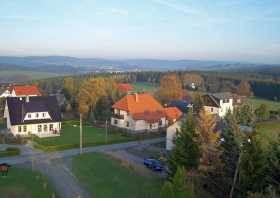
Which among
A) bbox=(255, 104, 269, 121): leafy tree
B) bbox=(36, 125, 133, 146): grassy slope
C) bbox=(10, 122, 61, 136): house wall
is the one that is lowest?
bbox=(36, 125, 133, 146): grassy slope

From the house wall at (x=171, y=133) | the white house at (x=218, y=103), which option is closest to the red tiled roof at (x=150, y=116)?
the house wall at (x=171, y=133)

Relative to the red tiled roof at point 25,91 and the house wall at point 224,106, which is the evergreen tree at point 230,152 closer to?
the house wall at point 224,106

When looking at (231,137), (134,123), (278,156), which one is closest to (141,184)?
(231,137)

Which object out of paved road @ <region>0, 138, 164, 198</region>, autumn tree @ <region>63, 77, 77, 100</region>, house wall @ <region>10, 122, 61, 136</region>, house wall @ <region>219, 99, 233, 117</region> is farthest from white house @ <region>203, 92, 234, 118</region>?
house wall @ <region>10, 122, 61, 136</region>

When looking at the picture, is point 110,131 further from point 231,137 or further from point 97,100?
point 231,137

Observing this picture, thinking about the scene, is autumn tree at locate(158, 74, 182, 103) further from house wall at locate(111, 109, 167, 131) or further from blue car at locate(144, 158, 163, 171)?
blue car at locate(144, 158, 163, 171)

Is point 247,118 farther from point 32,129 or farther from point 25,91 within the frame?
point 25,91
